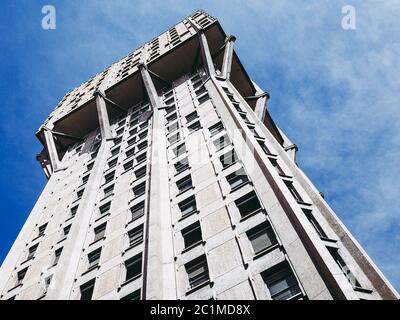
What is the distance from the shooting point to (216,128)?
91.7 ft

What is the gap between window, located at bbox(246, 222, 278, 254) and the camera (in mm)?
16656

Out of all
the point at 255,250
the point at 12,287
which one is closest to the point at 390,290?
the point at 255,250

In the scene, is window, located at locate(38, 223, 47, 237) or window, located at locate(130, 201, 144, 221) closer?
window, located at locate(130, 201, 144, 221)

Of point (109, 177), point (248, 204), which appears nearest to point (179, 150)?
point (109, 177)

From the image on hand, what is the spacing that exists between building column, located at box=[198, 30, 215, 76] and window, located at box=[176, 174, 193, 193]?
16.2 meters

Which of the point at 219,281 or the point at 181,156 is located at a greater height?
the point at 181,156

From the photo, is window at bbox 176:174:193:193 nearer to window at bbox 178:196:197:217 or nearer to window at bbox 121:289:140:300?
window at bbox 178:196:197:217

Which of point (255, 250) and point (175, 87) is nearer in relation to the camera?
point (255, 250)

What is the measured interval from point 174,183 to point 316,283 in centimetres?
1192

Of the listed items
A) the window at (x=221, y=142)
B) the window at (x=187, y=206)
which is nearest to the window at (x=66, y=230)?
the window at (x=187, y=206)

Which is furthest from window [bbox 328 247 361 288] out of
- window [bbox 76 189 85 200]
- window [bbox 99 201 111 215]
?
window [bbox 76 189 85 200]

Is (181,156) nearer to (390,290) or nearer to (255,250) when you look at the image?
(255,250)

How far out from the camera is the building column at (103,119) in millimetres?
40209

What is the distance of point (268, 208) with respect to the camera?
1798cm
